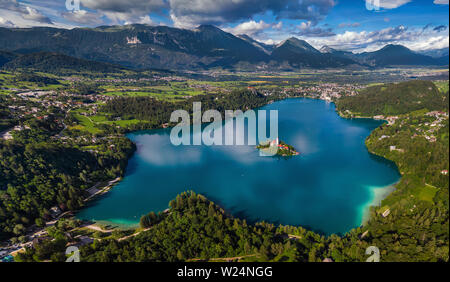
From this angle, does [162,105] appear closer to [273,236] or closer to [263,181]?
[263,181]

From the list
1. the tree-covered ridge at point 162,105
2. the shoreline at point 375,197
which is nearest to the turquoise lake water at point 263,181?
the shoreline at point 375,197

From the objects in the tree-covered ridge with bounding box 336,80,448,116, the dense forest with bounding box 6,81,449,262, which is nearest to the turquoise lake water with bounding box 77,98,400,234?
the dense forest with bounding box 6,81,449,262

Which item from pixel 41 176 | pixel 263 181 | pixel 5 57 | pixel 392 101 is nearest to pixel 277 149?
pixel 263 181

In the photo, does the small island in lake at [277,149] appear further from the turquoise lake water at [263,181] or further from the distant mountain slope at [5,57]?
the distant mountain slope at [5,57]

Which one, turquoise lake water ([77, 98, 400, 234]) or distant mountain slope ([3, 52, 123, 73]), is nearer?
turquoise lake water ([77, 98, 400, 234])

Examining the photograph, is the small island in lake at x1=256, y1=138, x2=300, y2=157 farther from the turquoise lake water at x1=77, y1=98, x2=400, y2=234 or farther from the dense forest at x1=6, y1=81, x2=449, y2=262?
the dense forest at x1=6, y1=81, x2=449, y2=262
